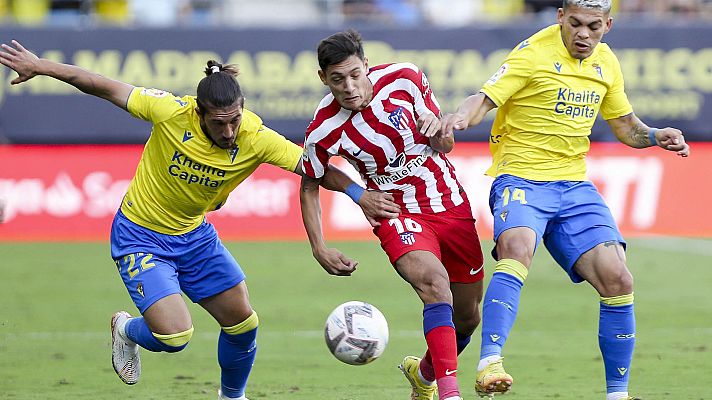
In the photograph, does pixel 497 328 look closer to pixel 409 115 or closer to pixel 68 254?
pixel 409 115

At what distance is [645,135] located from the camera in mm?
7219

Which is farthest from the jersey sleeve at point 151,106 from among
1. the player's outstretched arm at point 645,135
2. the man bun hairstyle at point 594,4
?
the player's outstretched arm at point 645,135

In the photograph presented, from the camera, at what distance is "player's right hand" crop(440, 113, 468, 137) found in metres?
6.46

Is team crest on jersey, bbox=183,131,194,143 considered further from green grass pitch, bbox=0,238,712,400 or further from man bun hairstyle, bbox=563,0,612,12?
man bun hairstyle, bbox=563,0,612,12

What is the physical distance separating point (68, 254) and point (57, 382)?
7.65 meters

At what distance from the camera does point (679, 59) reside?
1828 cm

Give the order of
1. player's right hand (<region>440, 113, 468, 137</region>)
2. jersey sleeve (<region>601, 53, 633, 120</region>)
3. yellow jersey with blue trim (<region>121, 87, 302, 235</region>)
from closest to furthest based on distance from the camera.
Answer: player's right hand (<region>440, 113, 468, 137</region>) → yellow jersey with blue trim (<region>121, 87, 302, 235</region>) → jersey sleeve (<region>601, 53, 633, 120</region>)

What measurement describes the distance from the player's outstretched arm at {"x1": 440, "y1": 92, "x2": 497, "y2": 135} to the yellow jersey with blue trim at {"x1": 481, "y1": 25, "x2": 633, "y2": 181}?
153mm

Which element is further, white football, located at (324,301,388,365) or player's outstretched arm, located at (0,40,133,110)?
white football, located at (324,301,388,365)

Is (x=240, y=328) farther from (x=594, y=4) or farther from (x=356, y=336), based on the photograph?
(x=594, y=4)

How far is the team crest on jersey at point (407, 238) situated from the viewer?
672cm

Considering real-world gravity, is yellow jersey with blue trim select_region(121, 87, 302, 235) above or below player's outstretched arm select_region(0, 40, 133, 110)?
below

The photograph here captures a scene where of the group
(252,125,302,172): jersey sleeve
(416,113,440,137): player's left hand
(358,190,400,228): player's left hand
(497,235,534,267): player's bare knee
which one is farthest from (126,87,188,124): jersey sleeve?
(497,235,534,267): player's bare knee

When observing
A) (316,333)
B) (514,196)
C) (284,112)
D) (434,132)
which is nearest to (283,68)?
(284,112)
